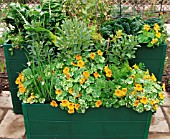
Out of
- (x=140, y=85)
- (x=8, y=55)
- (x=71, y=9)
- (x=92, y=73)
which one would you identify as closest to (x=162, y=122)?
(x=140, y=85)

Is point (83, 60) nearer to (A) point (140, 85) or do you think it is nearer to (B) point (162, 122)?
(A) point (140, 85)

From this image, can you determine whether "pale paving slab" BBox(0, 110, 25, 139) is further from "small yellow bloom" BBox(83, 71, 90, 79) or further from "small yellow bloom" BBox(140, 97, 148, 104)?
"small yellow bloom" BBox(140, 97, 148, 104)

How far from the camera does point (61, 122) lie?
2.01 meters

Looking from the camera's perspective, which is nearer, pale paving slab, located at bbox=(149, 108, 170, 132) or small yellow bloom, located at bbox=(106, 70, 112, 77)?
small yellow bloom, located at bbox=(106, 70, 112, 77)

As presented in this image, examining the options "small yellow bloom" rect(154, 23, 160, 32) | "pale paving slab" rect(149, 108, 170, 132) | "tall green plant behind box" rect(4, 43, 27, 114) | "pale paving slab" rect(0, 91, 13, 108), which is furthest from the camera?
"pale paving slab" rect(0, 91, 13, 108)

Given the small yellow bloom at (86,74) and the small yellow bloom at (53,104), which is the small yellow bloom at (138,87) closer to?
the small yellow bloom at (86,74)

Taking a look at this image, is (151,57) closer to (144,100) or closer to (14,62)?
(144,100)

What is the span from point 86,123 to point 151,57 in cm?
75

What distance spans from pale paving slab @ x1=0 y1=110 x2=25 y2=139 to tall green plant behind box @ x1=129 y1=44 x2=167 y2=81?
1.07 meters

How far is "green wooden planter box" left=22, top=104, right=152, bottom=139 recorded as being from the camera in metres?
1.97

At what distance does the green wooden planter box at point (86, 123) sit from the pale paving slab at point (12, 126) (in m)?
0.31

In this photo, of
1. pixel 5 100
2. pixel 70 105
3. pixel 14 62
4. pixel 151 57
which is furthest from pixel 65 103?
pixel 5 100

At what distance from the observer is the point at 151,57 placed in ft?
7.50

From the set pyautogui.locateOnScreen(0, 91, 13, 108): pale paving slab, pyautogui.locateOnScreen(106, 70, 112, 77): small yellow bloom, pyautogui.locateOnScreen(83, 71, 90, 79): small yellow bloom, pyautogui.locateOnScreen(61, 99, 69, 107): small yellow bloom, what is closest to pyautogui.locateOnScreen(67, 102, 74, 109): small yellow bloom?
pyautogui.locateOnScreen(61, 99, 69, 107): small yellow bloom
